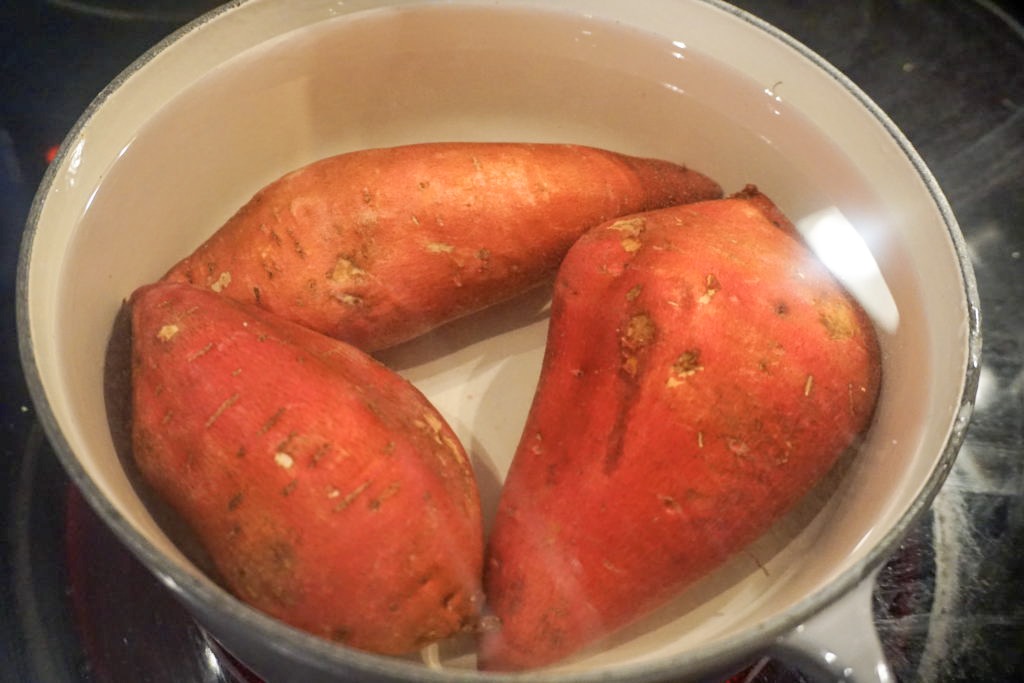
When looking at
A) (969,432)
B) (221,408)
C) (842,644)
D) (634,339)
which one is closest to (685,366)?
(634,339)

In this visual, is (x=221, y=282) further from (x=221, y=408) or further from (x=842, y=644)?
(x=842, y=644)

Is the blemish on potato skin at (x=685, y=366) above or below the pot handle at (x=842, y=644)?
above

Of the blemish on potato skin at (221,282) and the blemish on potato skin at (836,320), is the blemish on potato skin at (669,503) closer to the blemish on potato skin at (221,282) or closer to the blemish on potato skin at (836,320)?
the blemish on potato skin at (836,320)

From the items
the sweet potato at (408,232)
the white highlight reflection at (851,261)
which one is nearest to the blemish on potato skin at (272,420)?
the sweet potato at (408,232)

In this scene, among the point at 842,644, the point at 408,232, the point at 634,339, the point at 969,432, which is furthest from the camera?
the point at 969,432

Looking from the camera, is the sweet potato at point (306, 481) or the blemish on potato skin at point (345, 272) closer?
the sweet potato at point (306, 481)
